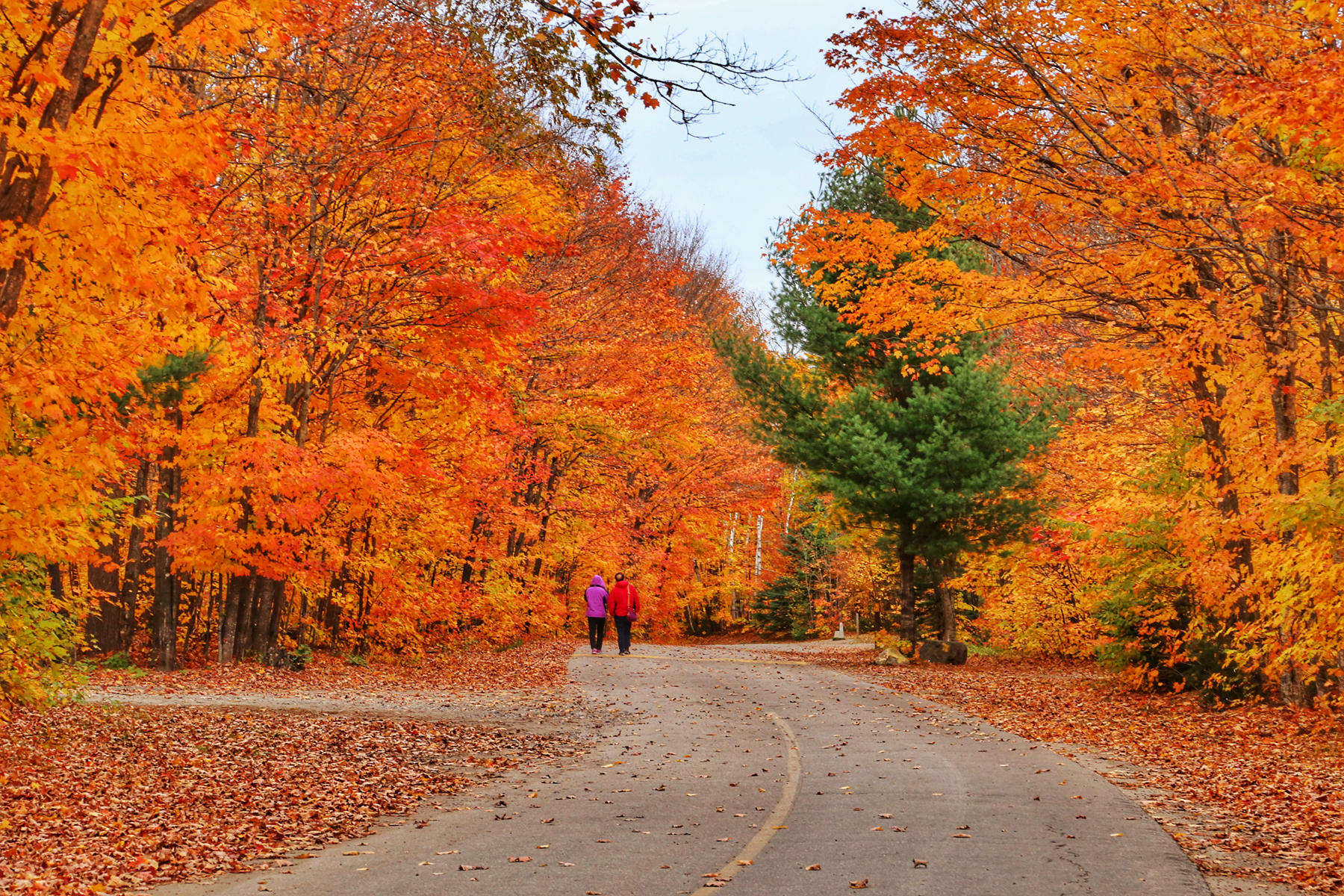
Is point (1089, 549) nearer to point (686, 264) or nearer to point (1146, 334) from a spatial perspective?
point (1146, 334)

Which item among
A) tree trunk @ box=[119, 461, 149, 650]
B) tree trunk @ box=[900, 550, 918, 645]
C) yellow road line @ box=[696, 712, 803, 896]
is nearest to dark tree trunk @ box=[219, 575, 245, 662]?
tree trunk @ box=[119, 461, 149, 650]

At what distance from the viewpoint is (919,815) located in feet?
Result: 26.2

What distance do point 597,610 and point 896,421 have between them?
7827 millimetres

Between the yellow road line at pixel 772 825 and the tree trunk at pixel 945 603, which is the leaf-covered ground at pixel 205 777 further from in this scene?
the tree trunk at pixel 945 603

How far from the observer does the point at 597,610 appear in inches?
955

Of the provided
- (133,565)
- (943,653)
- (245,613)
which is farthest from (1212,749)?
(133,565)

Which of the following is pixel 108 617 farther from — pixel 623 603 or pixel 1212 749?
pixel 1212 749

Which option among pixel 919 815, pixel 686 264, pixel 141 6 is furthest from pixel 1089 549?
pixel 686 264

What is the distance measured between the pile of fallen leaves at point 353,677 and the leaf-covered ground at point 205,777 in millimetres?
190

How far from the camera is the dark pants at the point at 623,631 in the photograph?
946 inches

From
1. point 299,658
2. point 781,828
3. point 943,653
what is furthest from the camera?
point 943,653

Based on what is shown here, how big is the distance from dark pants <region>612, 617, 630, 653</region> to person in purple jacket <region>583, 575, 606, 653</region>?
0.39 meters

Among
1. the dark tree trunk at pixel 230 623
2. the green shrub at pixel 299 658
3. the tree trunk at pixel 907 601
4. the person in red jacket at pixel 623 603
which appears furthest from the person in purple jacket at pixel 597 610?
the dark tree trunk at pixel 230 623

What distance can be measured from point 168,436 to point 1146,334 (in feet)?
47.0
